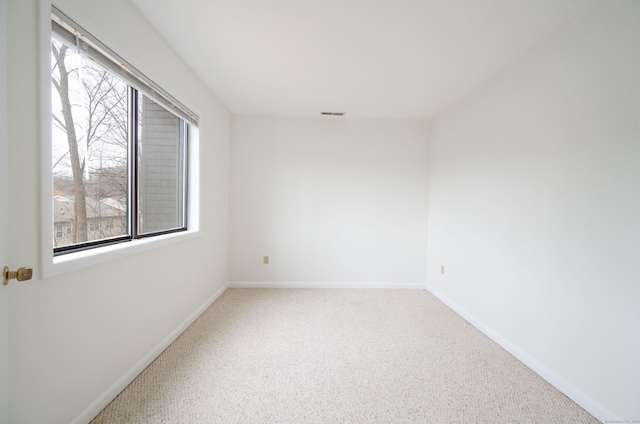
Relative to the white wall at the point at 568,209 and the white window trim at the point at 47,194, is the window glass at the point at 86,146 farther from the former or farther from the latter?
the white wall at the point at 568,209

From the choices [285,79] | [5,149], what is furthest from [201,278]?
[285,79]

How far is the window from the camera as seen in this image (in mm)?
1197

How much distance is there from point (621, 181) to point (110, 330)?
3094 millimetres

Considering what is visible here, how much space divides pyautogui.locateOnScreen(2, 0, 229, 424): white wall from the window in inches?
4.9

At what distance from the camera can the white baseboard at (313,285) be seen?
3389 millimetres

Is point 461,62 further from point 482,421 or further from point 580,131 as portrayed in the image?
point 482,421

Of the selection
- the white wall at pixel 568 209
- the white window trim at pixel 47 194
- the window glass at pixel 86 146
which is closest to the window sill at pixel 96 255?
the white window trim at pixel 47 194

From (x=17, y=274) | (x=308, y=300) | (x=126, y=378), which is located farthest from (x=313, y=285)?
(x=17, y=274)

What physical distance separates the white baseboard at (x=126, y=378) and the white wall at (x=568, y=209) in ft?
9.48

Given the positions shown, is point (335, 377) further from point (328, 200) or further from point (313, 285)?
Result: point (328, 200)

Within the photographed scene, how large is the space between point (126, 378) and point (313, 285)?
7.35ft

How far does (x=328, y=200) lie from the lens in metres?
3.42

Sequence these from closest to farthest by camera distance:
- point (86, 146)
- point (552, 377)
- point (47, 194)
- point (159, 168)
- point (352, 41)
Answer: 1. point (47, 194)
2. point (86, 146)
3. point (552, 377)
4. point (352, 41)
5. point (159, 168)

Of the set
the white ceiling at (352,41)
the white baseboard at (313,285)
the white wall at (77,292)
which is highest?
the white ceiling at (352,41)
